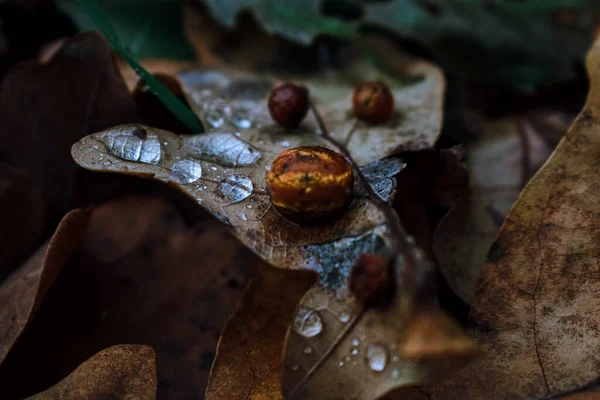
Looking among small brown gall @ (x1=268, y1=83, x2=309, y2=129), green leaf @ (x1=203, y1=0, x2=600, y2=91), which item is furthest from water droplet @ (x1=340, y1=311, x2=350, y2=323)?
green leaf @ (x1=203, y1=0, x2=600, y2=91)

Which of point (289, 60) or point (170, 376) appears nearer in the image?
point (170, 376)

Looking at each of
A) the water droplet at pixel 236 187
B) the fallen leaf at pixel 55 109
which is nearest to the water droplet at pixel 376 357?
the water droplet at pixel 236 187

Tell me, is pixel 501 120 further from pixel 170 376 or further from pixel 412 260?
pixel 170 376

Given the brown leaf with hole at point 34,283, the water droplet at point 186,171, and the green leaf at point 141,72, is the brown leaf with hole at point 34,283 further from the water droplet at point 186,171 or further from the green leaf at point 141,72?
the green leaf at point 141,72

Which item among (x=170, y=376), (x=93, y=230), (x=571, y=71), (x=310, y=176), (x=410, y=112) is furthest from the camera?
(x=571, y=71)

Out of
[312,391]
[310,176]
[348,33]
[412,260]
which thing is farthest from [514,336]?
[348,33]

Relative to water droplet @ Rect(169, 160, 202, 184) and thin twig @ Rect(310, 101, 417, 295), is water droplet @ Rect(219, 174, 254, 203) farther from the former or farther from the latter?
thin twig @ Rect(310, 101, 417, 295)

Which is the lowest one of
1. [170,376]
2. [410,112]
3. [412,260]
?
[170,376]
